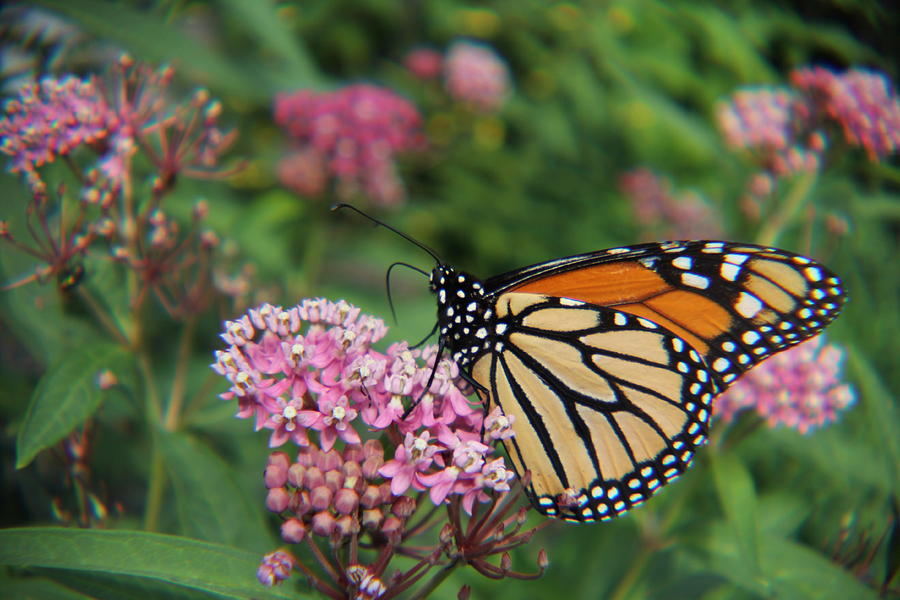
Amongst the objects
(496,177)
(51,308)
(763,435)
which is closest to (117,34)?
(51,308)

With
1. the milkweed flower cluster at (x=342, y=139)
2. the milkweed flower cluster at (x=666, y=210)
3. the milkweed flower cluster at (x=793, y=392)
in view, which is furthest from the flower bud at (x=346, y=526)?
the milkweed flower cluster at (x=666, y=210)

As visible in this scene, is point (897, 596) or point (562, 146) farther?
point (562, 146)

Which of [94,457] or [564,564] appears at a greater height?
[564,564]

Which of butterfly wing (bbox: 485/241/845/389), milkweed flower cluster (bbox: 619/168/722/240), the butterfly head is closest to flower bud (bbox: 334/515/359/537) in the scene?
the butterfly head

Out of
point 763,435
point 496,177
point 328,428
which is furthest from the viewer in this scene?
point 496,177

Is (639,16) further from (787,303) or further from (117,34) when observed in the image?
(117,34)

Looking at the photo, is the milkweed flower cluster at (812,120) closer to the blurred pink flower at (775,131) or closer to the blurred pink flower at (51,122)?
the blurred pink flower at (775,131)

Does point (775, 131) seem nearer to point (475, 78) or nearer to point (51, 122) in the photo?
point (475, 78)
